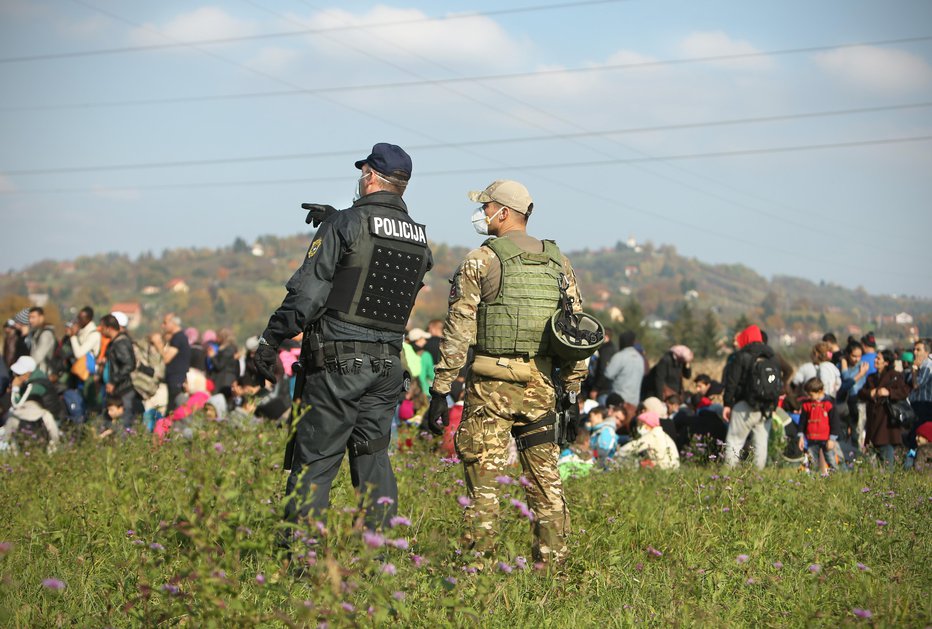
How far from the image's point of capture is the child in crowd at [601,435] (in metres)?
9.20

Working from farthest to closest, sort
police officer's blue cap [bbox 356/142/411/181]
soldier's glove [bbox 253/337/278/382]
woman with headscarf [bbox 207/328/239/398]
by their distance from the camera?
woman with headscarf [bbox 207/328/239/398] < police officer's blue cap [bbox 356/142/411/181] < soldier's glove [bbox 253/337/278/382]

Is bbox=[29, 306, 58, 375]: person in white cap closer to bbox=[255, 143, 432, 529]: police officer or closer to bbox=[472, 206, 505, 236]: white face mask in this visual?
bbox=[255, 143, 432, 529]: police officer

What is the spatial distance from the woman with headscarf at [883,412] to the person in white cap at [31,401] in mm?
7831

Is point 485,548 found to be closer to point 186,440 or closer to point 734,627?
point 734,627

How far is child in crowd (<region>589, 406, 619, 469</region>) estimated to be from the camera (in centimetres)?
920

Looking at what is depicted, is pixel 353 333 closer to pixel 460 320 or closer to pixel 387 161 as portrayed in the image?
pixel 460 320

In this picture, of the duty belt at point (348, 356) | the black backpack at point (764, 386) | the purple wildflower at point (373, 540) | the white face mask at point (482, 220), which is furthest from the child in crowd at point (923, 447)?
the purple wildflower at point (373, 540)

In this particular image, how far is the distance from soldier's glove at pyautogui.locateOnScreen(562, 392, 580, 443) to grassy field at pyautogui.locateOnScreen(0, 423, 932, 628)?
0.46 m

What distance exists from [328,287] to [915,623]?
2.96m

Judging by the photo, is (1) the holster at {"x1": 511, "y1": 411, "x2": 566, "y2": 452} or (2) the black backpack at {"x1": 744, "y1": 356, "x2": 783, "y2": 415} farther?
(2) the black backpack at {"x1": 744, "y1": 356, "x2": 783, "y2": 415}

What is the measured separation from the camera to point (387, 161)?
17.2ft

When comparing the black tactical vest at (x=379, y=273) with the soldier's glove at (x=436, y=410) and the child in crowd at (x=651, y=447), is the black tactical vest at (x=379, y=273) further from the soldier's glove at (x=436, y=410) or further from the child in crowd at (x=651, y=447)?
the child in crowd at (x=651, y=447)

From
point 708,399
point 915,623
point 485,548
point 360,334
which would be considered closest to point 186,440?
point 360,334

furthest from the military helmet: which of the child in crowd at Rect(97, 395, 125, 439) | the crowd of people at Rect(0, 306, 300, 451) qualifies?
the child in crowd at Rect(97, 395, 125, 439)
